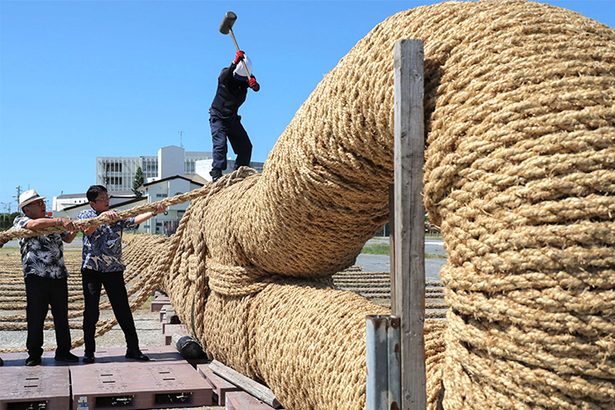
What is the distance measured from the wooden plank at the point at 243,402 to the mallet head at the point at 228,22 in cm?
387

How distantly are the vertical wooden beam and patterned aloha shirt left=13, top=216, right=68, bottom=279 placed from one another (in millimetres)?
4224

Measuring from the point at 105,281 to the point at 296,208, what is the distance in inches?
125

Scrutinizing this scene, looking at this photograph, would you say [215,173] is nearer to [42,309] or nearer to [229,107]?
[229,107]

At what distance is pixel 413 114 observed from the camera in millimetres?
2305

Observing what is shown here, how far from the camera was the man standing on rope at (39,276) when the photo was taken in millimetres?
5734

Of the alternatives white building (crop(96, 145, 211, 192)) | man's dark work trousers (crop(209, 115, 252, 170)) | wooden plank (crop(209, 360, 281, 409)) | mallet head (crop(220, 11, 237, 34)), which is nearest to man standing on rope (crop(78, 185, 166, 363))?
man's dark work trousers (crop(209, 115, 252, 170))

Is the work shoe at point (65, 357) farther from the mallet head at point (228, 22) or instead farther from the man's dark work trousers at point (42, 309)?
the mallet head at point (228, 22)

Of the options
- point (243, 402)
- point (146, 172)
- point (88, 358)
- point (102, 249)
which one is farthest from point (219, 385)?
point (146, 172)

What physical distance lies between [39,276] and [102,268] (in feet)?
1.67

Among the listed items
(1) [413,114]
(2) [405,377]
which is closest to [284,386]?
(2) [405,377]

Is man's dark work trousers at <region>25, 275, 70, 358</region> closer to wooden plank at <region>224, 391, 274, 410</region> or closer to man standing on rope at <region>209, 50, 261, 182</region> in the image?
man standing on rope at <region>209, 50, 261, 182</region>

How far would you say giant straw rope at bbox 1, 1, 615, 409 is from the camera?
1.89 metres

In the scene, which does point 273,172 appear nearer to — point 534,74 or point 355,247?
point 355,247

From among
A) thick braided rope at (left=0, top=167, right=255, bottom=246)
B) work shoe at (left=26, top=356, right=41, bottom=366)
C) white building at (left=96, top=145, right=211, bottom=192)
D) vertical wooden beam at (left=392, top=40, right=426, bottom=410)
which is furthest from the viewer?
white building at (left=96, top=145, right=211, bottom=192)
